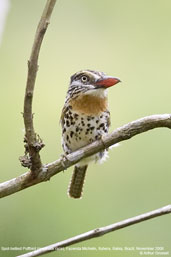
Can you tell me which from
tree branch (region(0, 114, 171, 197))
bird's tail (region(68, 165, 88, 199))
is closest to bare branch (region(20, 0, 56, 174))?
tree branch (region(0, 114, 171, 197))

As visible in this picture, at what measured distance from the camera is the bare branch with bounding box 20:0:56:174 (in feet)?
7.84

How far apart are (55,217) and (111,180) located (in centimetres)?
48

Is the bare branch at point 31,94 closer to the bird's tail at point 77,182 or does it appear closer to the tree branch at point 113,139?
the tree branch at point 113,139

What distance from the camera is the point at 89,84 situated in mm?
3506

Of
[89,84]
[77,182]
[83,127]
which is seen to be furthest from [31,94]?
[77,182]

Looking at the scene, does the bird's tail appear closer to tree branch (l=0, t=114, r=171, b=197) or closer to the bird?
the bird

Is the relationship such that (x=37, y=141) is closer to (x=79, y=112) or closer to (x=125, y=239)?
(x=79, y=112)

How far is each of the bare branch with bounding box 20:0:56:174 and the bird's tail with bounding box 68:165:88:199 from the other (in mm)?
1521

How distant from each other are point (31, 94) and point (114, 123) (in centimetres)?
208

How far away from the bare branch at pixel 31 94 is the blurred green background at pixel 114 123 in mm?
900

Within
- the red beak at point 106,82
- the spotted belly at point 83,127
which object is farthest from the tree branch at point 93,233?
the spotted belly at point 83,127

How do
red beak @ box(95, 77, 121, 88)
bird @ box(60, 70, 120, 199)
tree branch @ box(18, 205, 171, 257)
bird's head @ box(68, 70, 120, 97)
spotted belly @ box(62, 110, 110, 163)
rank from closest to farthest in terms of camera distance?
tree branch @ box(18, 205, 171, 257) < red beak @ box(95, 77, 121, 88) < bird's head @ box(68, 70, 120, 97) < bird @ box(60, 70, 120, 199) < spotted belly @ box(62, 110, 110, 163)

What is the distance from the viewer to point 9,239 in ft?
13.2

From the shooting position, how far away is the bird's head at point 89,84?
3346 millimetres
